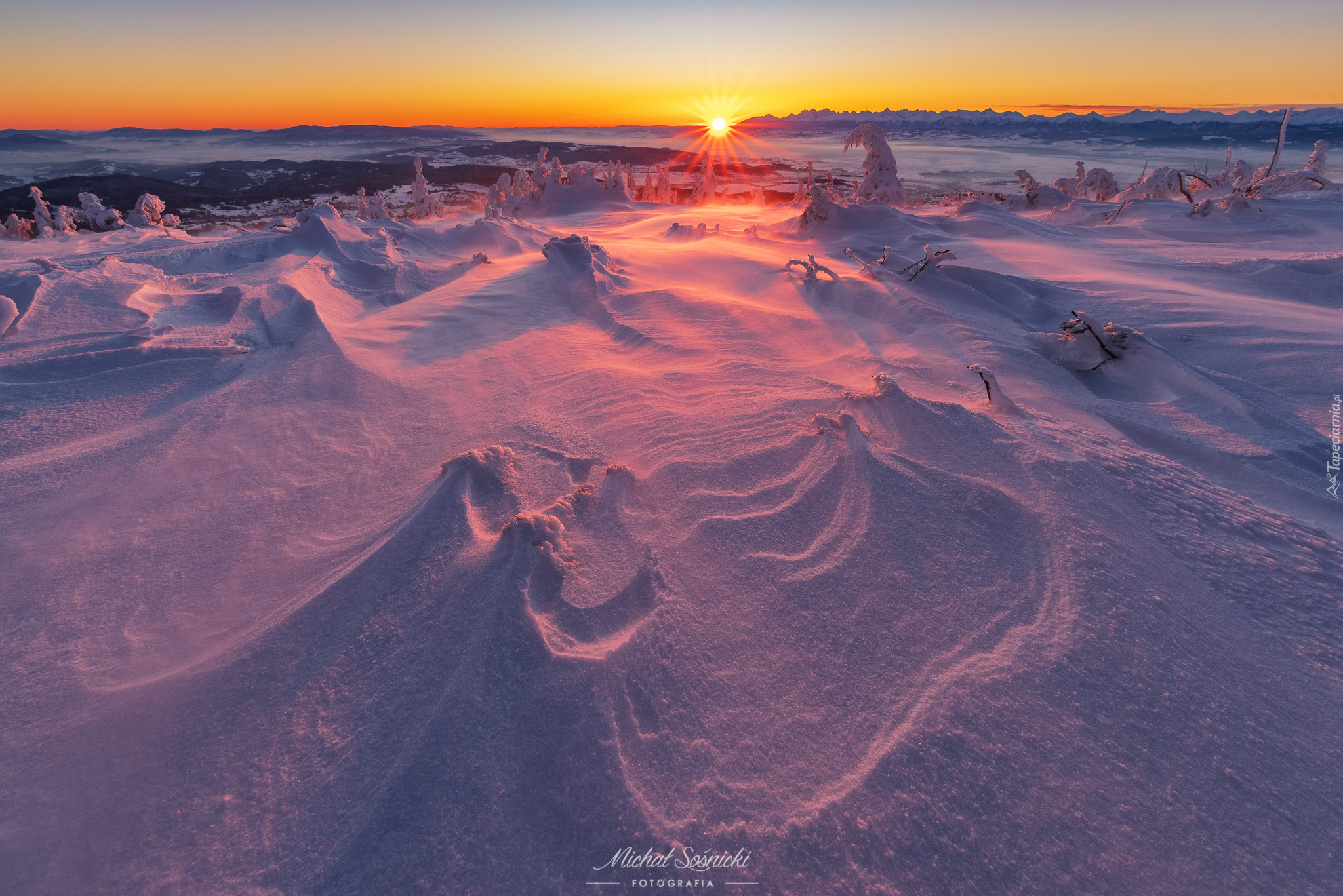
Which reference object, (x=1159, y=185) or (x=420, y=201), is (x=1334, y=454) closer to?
(x=1159, y=185)

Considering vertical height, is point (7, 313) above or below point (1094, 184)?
below

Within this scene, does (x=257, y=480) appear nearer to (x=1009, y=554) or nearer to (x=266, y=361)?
(x=266, y=361)

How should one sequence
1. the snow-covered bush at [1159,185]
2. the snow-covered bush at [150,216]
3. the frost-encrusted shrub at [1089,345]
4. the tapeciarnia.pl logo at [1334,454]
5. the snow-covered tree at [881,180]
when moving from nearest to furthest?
the tapeciarnia.pl logo at [1334,454] → the frost-encrusted shrub at [1089,345] → the snow-covered bush at [1159,185] → the snow-covered tree at [881,180] → the snow-covered bush at [150,216]

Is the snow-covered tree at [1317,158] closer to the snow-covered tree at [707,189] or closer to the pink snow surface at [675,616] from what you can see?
the snow-covered tree at [707,189]

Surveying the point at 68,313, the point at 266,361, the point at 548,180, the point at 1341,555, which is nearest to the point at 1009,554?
the point at 1341,555

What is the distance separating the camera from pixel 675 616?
168cm

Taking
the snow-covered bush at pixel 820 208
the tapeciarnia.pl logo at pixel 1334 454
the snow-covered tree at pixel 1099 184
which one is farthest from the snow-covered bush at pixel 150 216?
the snow-covered tree at pixel 1099 184

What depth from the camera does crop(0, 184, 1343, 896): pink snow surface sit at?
1.18m

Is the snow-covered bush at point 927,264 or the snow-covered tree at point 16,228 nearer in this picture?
the snow-covered bush at point 927,264

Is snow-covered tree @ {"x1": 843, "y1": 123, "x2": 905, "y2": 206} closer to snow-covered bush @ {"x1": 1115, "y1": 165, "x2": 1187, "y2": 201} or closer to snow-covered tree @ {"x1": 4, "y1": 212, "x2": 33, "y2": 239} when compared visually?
snow-covered bush @ {"x1": 1115, "y1": 165, "x2": 1187, "y2": 201}

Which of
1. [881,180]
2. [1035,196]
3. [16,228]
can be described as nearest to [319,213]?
A: [881,180]

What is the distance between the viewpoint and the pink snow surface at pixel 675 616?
3.88ft

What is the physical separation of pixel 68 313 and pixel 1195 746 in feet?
22.6

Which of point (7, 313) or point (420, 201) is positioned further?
point (420, 201)
